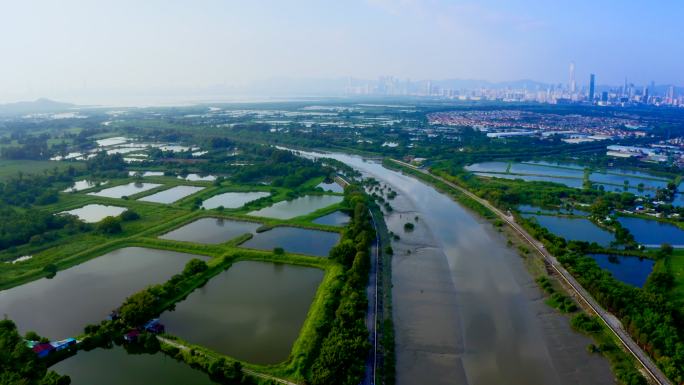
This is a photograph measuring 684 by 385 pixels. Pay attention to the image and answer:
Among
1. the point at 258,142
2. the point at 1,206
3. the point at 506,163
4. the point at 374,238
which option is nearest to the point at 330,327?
the point at 374,238

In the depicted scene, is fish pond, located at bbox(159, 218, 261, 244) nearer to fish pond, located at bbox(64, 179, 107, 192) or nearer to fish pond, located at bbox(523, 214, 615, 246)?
fish pond, located at bbox(64, 179, 107, 192)

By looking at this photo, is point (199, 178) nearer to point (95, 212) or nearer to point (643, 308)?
point (95, 212)

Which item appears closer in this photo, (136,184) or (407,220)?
(407,220)

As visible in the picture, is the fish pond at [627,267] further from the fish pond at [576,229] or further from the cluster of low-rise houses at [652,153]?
the cluster of low-rise houses at [652,153]

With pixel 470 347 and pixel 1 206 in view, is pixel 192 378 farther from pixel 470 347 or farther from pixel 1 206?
pixel 1 206

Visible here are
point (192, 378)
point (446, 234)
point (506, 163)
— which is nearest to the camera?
point (192, 378)

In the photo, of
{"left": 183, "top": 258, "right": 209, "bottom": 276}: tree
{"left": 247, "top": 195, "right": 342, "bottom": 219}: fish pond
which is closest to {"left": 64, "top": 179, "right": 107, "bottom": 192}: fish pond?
{"left": 247, "top": 195, "right": 342, "bottom": 219}: fish pond

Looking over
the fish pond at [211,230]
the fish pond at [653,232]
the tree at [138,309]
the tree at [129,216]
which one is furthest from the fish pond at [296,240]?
the fish pond at [653,232]
